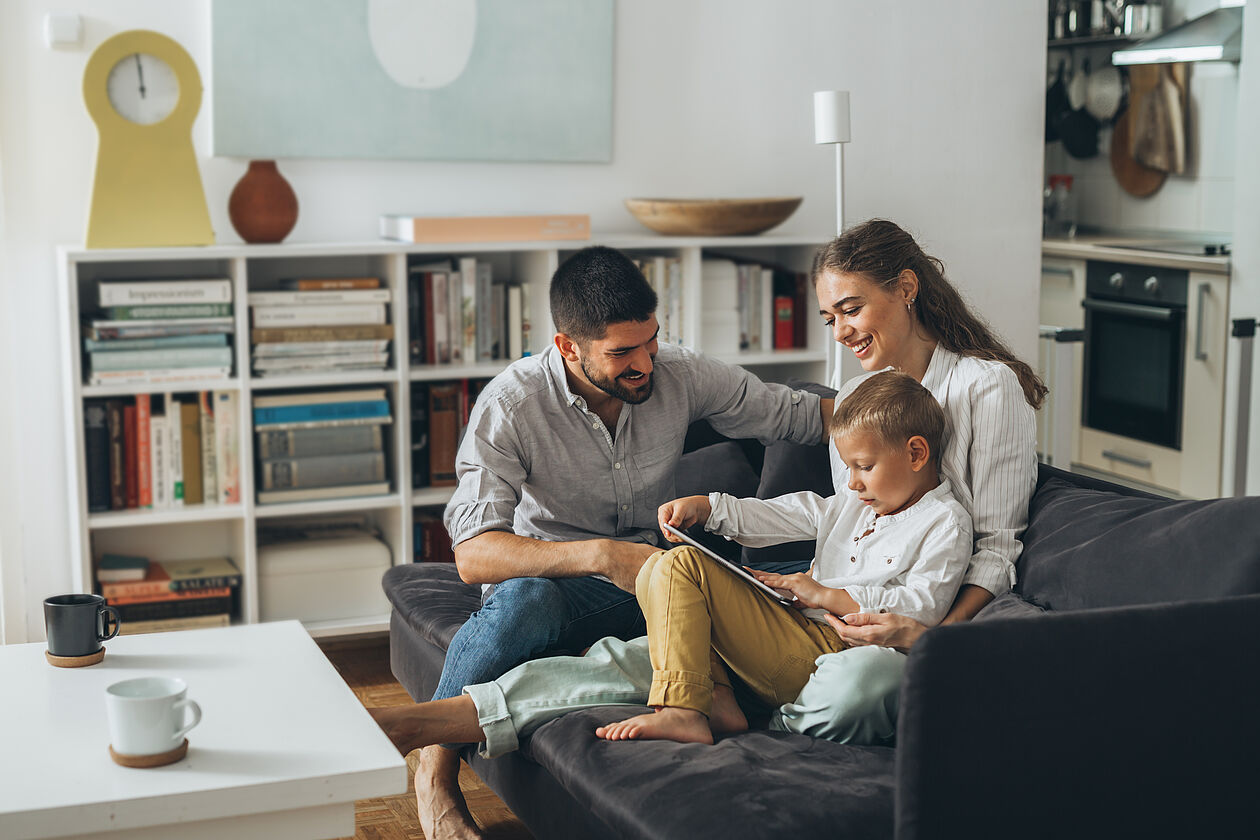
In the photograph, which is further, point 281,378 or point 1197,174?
point 1197,174

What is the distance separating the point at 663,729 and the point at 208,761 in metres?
0.61

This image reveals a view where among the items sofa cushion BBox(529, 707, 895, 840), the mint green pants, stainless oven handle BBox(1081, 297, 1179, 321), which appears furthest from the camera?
stainless oven handle BBox(1081, 297, 1179, 321)

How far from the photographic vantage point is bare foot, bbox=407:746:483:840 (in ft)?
6.83

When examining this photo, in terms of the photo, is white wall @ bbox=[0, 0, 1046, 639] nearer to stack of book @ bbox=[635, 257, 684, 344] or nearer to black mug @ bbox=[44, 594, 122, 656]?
stack of book @ bbox=[635, 257, 684, 344]

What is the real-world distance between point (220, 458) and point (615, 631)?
4.63ft

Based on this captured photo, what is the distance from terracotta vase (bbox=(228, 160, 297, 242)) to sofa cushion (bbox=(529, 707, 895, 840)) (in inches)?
69.8

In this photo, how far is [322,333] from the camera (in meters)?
3.25

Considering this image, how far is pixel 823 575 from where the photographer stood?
6.99ft

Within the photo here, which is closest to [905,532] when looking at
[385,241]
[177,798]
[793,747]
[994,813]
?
[793,747]

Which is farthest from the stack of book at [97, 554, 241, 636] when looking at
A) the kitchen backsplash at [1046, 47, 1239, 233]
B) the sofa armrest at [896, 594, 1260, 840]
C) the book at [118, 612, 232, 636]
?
the kitchen backsplash at [1046, 47, 1239, 233]

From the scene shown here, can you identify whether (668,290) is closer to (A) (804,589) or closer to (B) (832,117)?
A: (B) (832,117)

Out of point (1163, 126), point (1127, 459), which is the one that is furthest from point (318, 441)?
point (1163, 126)

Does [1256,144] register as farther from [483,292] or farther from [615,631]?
[615,631]

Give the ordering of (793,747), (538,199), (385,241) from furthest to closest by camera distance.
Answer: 1. (538,199)
2. (385,241)
3. (793,747)
